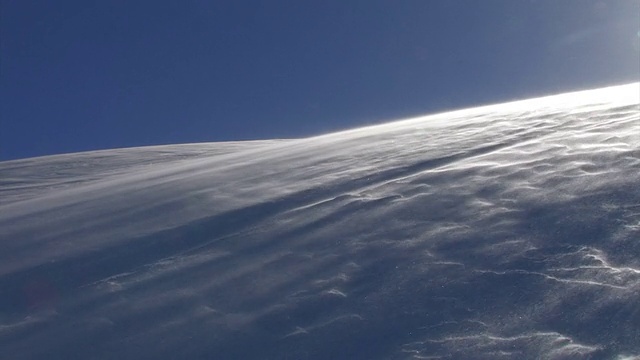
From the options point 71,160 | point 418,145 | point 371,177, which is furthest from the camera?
point 71,160

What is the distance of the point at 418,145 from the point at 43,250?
3085 millimetres

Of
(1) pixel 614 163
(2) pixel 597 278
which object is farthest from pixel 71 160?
(2) pixel 597 278

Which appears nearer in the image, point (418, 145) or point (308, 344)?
point (308, 344)

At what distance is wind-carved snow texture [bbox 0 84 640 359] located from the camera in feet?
10.6

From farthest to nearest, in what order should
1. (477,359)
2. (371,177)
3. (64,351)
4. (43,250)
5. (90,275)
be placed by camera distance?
1. (371,177)
2. (43,250)
3. (90,275)
4. (64,351)
5. (477,359)

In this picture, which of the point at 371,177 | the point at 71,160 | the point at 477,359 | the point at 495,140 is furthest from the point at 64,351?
the point at 71,160

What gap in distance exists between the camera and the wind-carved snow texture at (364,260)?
324cm

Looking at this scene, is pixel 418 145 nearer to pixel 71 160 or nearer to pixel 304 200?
pixel 304 200

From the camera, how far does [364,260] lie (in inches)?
160

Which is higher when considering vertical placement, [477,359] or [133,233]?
[133,233]

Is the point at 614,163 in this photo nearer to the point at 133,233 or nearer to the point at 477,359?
the point at 477,359

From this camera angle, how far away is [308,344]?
330 cm

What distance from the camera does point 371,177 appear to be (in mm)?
5809

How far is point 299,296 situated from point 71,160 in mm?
8265
